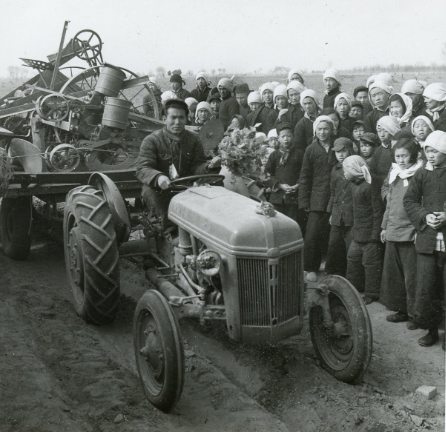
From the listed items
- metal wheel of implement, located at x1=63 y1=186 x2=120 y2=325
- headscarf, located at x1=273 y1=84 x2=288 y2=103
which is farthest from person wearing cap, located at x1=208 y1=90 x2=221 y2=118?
metal wheel of implement, located at x1=63 y1=186 x2=120 y2=325

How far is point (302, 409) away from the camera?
3918mm

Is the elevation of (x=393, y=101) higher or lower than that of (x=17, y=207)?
higher

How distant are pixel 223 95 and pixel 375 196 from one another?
15.5 feet

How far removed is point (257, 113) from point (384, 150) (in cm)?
311

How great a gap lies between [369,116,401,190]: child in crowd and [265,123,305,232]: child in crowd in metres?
1.23

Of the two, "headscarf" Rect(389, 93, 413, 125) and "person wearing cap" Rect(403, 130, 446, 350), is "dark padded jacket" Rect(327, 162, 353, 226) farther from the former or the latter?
"person wearing cap" Rect(403, 130, 446, 350)

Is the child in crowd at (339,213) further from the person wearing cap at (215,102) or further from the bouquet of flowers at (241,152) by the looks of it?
the person wearing cap at (215,102)

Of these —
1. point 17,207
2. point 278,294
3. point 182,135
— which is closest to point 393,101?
point 182,135

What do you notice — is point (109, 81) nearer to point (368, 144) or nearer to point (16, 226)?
point (16, 226)

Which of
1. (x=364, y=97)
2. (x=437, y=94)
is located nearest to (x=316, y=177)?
(x=437, y=94)

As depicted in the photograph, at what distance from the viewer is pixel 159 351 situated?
150 inches

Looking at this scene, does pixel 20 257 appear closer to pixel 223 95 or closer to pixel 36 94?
pixel 36 94

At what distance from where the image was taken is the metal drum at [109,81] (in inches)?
292

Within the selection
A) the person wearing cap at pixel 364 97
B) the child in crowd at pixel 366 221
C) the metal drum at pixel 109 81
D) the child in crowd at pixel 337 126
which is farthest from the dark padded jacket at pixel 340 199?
the metal drum at pixel 109 81
